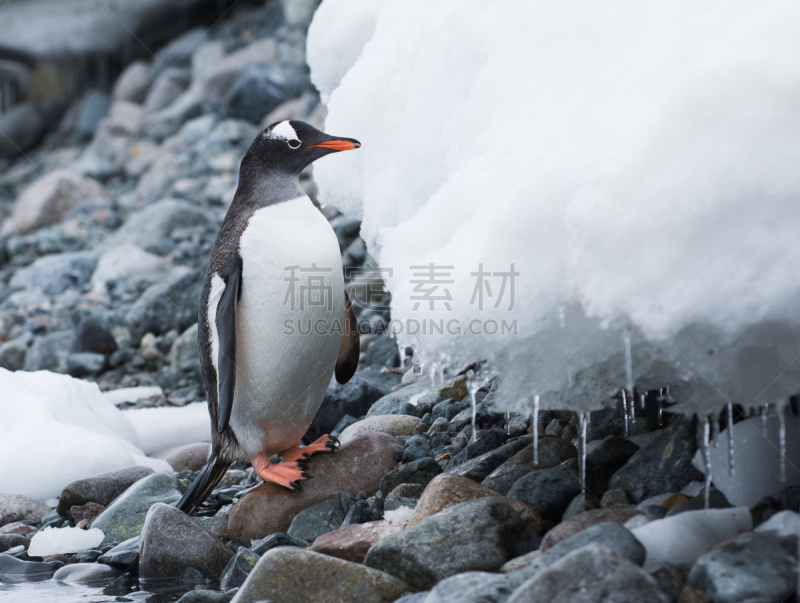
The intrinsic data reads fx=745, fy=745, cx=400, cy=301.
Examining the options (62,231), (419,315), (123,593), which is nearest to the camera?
(419,315)

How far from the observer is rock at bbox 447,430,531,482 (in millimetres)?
2738

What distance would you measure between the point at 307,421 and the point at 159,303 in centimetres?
389

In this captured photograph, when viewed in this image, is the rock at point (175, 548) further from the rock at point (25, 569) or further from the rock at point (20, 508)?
the rock at point (20, 508)

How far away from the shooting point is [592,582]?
165 cm

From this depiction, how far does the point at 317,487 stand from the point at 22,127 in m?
17.2

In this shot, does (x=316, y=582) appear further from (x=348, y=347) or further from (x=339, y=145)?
(x=339, y=145)

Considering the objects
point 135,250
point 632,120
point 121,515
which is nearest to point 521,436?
point 632,120

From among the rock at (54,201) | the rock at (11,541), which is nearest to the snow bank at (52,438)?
the rock at (11,541)

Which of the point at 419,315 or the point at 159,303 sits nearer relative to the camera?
the point at 419,315

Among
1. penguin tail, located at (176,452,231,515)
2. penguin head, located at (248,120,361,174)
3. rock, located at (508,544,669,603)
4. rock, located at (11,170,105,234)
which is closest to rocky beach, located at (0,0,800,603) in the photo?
rock, located at (508,544,669,603)

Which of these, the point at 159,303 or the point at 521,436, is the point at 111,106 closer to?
the point at 159,303

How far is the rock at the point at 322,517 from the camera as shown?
2.83 meters

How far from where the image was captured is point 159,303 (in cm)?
675

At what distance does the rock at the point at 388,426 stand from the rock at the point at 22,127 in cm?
1660
